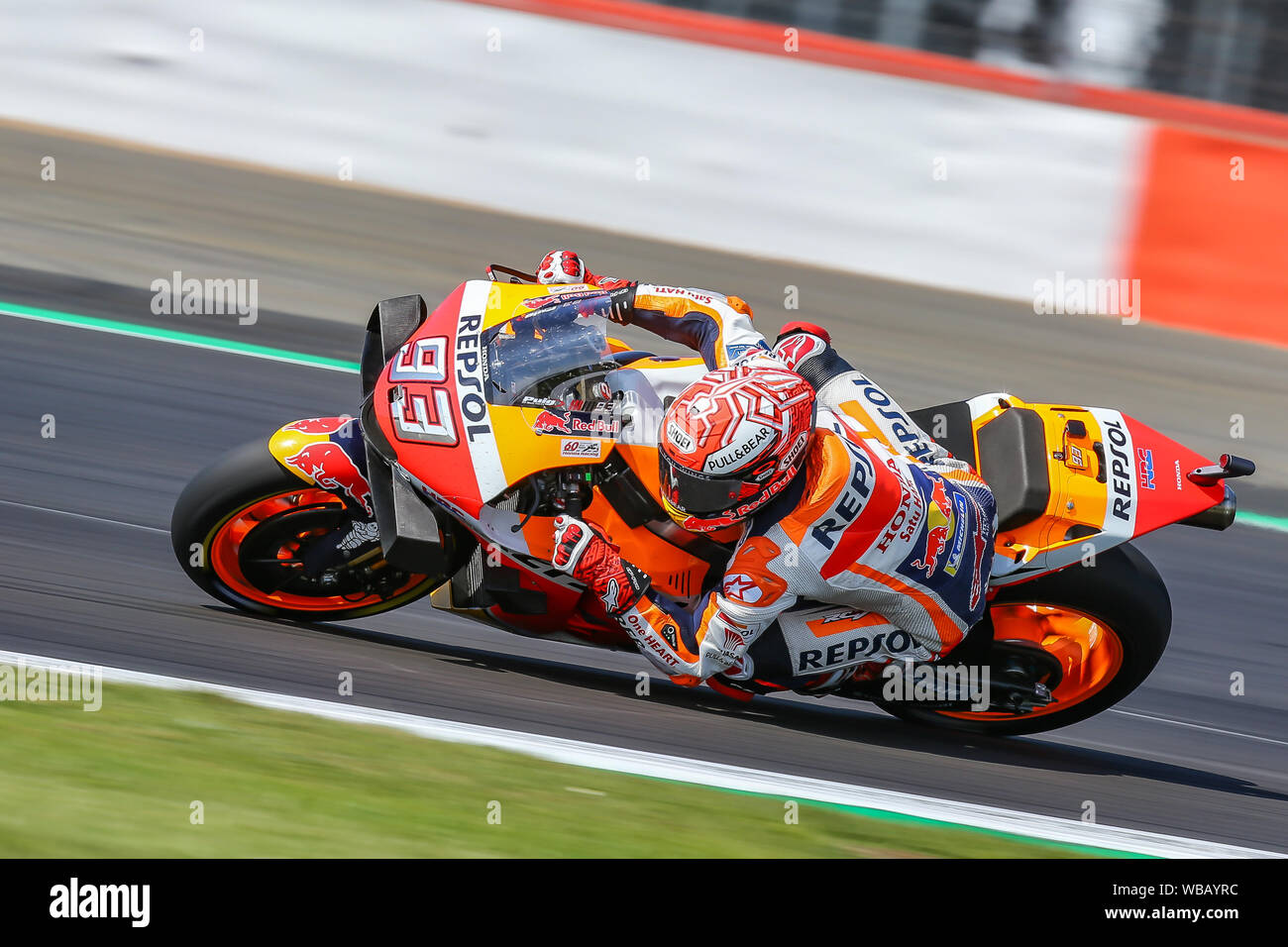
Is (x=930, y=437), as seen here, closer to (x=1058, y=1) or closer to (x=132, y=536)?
(x=132, y=536)

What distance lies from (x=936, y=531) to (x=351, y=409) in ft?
12.3

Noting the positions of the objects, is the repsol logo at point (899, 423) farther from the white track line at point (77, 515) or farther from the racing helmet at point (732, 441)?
the white track line at point (77, 515)

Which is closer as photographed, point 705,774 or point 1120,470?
point 705,774

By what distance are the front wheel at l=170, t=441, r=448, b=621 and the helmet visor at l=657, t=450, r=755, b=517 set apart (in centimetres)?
127

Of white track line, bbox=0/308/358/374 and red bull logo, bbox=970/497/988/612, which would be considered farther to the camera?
white track line, bbox=0/308/358/374

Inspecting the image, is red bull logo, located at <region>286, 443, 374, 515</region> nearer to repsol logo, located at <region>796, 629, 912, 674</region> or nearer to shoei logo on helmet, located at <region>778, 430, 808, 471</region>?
shoei logo on helmet, located at <region>778, 430, 808, 471</region>

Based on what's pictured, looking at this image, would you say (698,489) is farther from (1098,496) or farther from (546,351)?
(1098,496)

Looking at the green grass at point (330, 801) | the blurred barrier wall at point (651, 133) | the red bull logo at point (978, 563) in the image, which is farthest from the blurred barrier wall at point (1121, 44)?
the green grass at point (330, 801)

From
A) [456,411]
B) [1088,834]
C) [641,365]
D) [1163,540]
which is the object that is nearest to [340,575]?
[456,411]

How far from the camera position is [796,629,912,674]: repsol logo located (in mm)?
4699

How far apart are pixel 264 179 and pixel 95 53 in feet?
4.18

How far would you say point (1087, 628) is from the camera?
197 inches

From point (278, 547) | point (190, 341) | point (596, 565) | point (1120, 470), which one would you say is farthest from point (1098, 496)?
point (190, 341)

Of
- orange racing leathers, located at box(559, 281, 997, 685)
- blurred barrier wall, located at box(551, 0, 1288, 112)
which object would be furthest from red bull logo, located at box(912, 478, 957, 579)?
blurred barrier wall, located at box(551, 0, 1288, 112)
